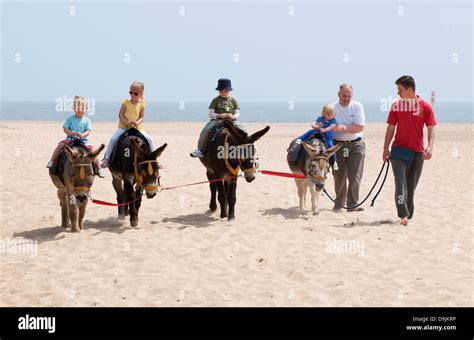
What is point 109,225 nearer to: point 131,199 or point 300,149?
point 131,199

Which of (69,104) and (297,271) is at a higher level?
(69,104)

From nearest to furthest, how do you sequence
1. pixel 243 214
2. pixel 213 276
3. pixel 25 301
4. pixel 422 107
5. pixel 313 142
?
pixel 25 301
pixel 213 276
pixel 422 107
pixel 313 142
pixel 243 214

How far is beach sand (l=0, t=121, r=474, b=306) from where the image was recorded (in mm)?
7836

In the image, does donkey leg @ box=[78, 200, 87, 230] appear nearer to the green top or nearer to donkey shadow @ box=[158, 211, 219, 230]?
donkey shadow @ box=[158, 211, 219, 230]

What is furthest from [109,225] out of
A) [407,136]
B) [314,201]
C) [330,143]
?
[407,136]

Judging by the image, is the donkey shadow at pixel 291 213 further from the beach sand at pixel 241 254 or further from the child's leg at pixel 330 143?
the child's leg at pixel 330 143

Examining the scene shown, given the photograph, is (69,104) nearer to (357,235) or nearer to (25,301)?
(25,301)

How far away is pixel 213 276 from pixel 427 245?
3677mm

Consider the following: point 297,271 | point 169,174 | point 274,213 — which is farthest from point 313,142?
point 169,174

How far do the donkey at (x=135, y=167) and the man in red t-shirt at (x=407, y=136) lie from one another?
3911mm

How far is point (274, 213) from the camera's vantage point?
12773 millimetres

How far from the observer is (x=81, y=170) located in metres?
10.1

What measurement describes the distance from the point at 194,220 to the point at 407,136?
4200 mm

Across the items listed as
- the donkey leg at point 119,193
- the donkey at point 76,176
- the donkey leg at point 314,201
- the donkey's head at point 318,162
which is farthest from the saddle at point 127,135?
the donkey leg at point 314,201
